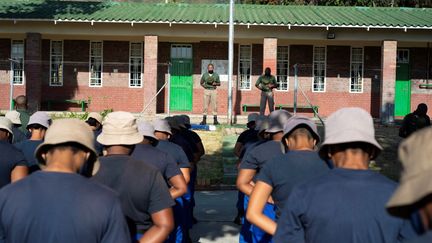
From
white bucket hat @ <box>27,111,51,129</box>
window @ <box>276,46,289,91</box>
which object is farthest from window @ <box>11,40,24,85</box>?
white bucket hat @ <box>27,111,51,129</box>

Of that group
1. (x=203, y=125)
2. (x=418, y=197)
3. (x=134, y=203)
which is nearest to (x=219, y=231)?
(x=134, y=203)

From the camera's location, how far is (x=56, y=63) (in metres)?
Answer: 23.2

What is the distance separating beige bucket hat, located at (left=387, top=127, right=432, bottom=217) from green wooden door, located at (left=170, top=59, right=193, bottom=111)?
21017 mm

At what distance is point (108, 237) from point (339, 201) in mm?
1183

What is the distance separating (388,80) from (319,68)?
3.23 m

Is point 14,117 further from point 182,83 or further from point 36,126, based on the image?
point 182,83

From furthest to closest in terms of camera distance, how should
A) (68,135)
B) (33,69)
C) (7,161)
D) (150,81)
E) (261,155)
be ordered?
(33,69), (150,81), (261,155), (7,161), (68,135)

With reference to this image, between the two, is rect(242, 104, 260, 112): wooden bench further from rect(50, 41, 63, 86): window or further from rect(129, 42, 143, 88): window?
rect(50, 41, 63, 86): window

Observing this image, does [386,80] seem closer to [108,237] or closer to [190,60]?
[190,60]

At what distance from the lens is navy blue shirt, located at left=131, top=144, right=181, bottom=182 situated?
16.0 feet

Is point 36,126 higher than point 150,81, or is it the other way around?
point 150,81

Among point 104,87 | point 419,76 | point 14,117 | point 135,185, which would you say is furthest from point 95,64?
point 135,185

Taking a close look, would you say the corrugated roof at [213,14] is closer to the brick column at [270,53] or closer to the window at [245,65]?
the brick column at [270,53]

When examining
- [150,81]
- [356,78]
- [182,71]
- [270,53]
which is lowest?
[150,81]
